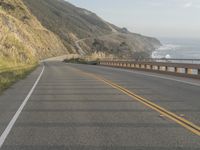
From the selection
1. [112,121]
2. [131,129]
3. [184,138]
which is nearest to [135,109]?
[112,121]

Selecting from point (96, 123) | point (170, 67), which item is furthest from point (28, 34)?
point (96, 123)

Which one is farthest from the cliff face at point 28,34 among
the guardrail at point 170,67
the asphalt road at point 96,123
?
the asphalt road at point 96,123

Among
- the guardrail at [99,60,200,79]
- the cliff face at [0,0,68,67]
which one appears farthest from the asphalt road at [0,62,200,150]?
the cliff face at [0,0,68,67]

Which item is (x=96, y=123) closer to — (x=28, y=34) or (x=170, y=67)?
(x=170, y=67)

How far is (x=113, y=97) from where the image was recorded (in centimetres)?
1582

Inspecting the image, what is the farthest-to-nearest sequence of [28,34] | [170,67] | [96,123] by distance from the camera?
[28,34]
[170,67]
[96,123]

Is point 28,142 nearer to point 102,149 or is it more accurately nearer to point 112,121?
point 102,149

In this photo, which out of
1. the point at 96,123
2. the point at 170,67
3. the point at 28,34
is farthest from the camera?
the point at 28,34

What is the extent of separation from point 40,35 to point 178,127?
12344cm

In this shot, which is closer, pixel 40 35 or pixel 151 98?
pixel 151 98

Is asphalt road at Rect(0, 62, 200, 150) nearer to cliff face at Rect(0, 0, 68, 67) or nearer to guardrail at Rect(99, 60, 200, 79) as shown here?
guardrail at Rect(99, 60, 200, 79)

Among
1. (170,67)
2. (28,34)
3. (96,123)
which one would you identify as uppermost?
(28,34)

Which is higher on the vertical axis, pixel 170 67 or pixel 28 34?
pixel 28 34

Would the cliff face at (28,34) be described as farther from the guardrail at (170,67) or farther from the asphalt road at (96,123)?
the asphalt road at (96,123)
